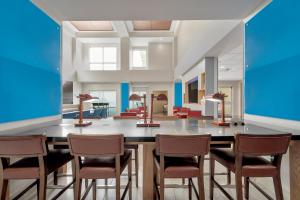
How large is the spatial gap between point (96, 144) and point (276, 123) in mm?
1875

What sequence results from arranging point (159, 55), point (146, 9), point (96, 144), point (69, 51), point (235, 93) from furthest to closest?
point (235, 93) < point (159, 55) < point (69, 51) < point (146, 9) < point (96, 144)

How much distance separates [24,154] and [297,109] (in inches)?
93.0

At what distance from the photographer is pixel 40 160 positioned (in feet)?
4.94

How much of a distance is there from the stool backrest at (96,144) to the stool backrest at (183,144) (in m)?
0.32

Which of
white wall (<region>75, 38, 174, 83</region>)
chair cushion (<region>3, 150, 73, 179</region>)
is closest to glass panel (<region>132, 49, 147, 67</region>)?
white wall (<region>75, 38, 174, 83</region>)

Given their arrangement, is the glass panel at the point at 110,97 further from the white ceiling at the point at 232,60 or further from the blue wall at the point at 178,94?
the white ceiling at the point at 232,60

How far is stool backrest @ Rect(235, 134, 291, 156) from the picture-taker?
4.69ft

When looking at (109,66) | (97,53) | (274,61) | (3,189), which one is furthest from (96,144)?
(97,53)

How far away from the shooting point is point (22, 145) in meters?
1.42

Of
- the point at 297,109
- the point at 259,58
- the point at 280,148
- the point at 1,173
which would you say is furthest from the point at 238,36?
the point at 1,173

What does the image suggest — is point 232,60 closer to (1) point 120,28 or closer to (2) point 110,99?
(1) point 120,28

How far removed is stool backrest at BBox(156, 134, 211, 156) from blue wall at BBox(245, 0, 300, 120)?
3.28 feet

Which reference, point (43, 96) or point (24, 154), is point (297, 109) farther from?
point (43, 96)

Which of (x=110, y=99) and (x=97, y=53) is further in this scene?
(x=97, y=53)
